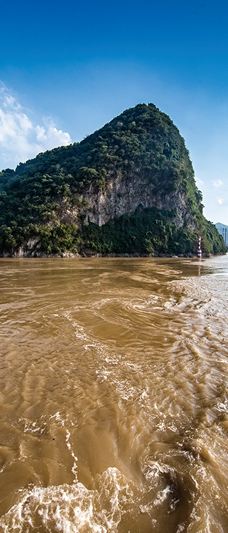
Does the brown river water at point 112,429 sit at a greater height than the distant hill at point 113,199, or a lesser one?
lesser

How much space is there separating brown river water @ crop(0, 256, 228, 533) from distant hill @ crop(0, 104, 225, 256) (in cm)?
6066

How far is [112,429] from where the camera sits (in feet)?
13.1

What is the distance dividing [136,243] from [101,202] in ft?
57.2

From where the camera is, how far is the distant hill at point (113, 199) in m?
73.0

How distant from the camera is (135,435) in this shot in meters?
3.85

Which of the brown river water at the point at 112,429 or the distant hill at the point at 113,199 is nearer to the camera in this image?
the brown river water at the point at 112,429

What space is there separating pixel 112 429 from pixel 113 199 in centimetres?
Answer: 9855

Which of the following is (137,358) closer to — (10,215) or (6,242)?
(6,242)

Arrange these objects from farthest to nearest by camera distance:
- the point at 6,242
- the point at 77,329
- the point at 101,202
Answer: the point at 101,202 → the point at 6,242 → the point at 77,329

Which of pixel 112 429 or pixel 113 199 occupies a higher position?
pixel 113 199

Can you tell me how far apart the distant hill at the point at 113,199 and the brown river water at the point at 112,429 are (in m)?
60.7

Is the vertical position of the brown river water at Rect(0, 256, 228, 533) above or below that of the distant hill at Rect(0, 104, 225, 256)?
below

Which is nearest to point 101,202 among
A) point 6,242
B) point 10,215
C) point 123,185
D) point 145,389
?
point 123,185

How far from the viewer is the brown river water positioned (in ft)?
9.00
